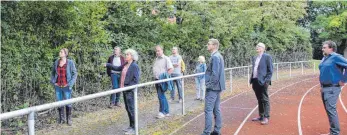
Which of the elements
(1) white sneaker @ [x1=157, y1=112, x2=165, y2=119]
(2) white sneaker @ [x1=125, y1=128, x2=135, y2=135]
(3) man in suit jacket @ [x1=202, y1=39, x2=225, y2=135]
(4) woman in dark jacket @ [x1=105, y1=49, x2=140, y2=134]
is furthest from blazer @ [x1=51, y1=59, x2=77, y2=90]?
(3) man in suit jacket @ [x1=202, y1=39, x2=225, y2=135]

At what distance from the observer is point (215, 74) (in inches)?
255

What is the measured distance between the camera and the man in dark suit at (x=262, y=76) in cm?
790

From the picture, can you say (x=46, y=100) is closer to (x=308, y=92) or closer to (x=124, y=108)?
(x=124, y=108)

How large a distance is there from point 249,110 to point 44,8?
5.69m

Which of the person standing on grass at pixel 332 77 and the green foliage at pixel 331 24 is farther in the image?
the green foliage at pixel 331 24

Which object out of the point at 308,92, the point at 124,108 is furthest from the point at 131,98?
the point at 308,92

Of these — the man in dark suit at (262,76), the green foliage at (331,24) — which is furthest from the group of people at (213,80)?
the green foliage at (331,24)

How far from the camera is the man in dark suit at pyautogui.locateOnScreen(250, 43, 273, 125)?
790cm

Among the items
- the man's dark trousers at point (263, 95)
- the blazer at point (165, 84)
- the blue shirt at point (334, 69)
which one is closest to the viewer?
the blue shirt at point (334, 69)

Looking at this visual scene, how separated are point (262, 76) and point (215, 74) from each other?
5.89 feet

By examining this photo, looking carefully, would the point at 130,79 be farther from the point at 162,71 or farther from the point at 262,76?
the point at 262,76

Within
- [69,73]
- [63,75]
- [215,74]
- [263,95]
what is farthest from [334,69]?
[63,75]

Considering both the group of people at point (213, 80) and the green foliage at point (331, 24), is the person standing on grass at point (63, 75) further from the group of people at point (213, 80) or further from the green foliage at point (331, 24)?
the green foliage at point (331, 24)

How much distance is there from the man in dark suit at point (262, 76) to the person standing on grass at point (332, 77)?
1.41 m
